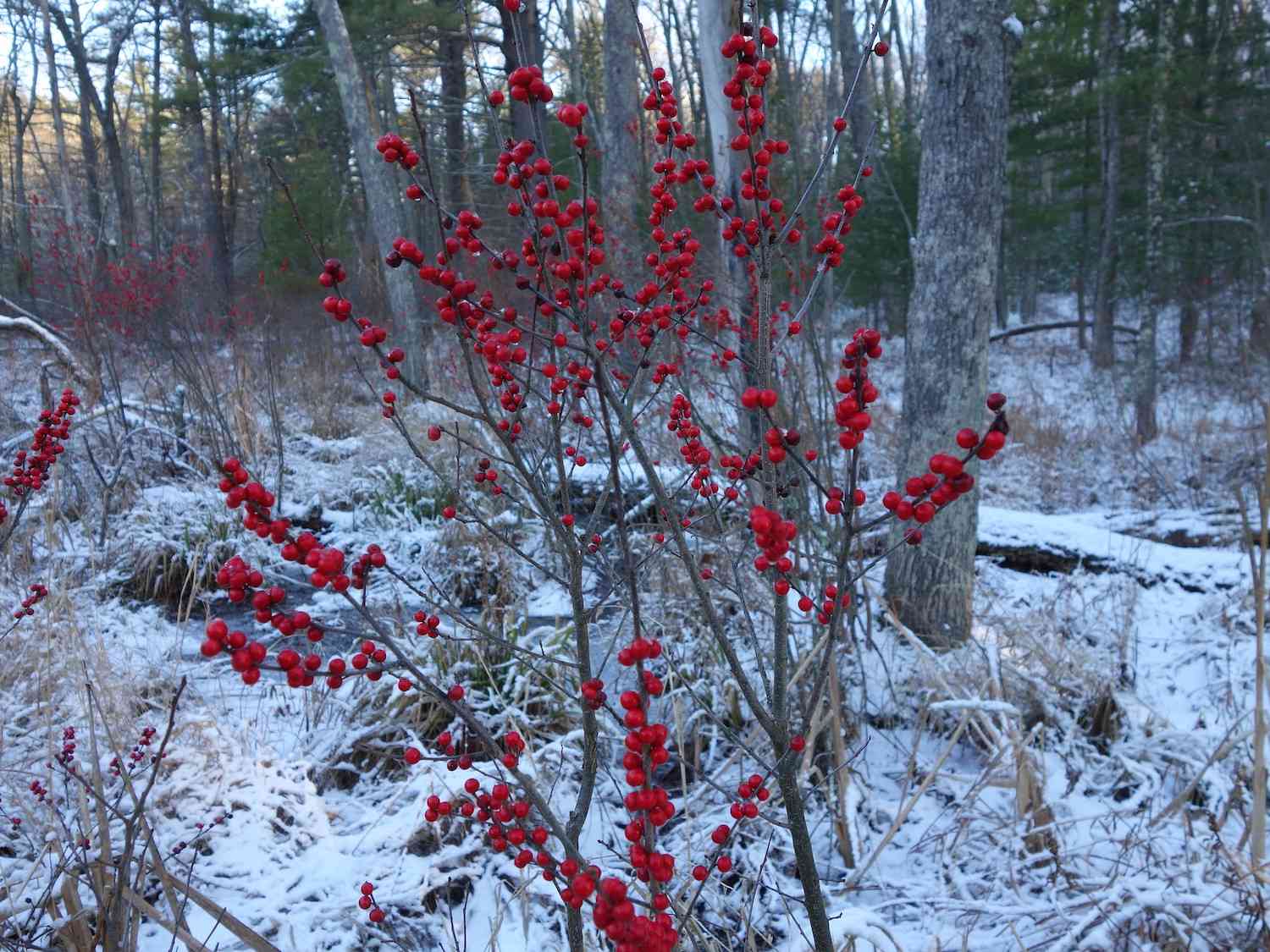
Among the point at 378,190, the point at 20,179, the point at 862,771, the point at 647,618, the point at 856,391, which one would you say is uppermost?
the point at 20,179

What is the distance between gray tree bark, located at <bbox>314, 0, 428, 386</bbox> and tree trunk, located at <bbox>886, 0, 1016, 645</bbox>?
587 centimetres

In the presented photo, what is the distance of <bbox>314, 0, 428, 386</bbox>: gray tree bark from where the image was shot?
8.21 m

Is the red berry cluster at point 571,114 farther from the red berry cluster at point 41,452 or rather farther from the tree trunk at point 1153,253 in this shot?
the tree trunk at point 1153,253

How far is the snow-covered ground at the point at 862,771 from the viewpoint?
196 centimetres

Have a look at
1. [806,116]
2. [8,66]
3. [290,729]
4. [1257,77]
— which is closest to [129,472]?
[290,729]

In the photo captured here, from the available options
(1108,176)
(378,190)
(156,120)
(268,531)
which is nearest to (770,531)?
(268,531)

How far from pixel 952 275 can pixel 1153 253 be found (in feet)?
31.3

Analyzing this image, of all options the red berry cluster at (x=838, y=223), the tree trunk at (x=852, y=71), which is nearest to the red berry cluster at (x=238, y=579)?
the red berry cluster at (x=838, y=223)

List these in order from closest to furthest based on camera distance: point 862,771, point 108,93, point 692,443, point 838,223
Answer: point 838,223 → point 692,443 → point 862,771 → point 108,93

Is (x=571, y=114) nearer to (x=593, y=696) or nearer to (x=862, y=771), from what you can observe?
(x=593, y=696)

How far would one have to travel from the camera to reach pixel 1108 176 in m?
12.3

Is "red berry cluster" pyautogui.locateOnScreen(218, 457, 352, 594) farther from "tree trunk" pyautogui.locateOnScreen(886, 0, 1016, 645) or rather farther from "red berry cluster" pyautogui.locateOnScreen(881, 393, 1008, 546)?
"tree trunk" pyautogui.locateOnScreen(886, 0, 1016, 645)

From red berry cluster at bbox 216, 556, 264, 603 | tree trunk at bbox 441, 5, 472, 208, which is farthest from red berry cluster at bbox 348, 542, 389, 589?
tree trunk at bbox 441, 5, 472, 208

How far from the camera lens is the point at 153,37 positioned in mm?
17031
